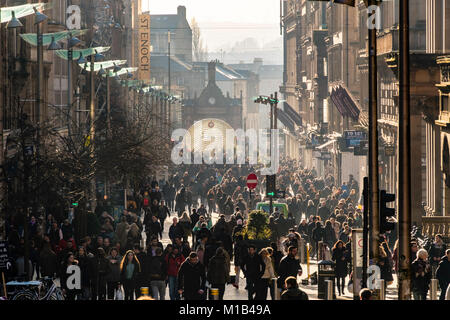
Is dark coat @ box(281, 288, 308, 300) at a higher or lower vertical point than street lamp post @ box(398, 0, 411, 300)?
lower

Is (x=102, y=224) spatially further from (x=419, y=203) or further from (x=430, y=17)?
(x=430, y=17)

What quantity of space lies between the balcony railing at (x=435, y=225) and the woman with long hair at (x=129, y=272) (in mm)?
14219

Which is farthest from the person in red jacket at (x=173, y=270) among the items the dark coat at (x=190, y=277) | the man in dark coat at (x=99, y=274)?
the dark coat at (x=190, y=277)

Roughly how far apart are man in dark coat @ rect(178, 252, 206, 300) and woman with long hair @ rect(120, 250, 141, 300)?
1599 millimetres

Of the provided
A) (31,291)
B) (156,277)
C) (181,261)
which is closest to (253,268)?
(181,261)

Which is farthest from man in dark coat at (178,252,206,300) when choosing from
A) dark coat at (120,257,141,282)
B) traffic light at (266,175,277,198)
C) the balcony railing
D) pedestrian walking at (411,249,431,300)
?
traffic light at (266,175,277,198)

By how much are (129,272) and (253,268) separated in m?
2.36

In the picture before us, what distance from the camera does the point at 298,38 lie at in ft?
427

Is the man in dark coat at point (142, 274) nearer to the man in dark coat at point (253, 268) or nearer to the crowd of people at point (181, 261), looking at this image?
the crowd of people at point (181, 261)

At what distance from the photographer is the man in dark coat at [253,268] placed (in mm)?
23203

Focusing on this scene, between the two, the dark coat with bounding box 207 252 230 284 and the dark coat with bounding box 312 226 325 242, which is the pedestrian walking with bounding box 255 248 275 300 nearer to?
the dark coat with bounding box 207 252 230 284

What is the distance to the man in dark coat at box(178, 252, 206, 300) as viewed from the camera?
21500 millimetres

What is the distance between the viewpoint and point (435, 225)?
35688 mm
